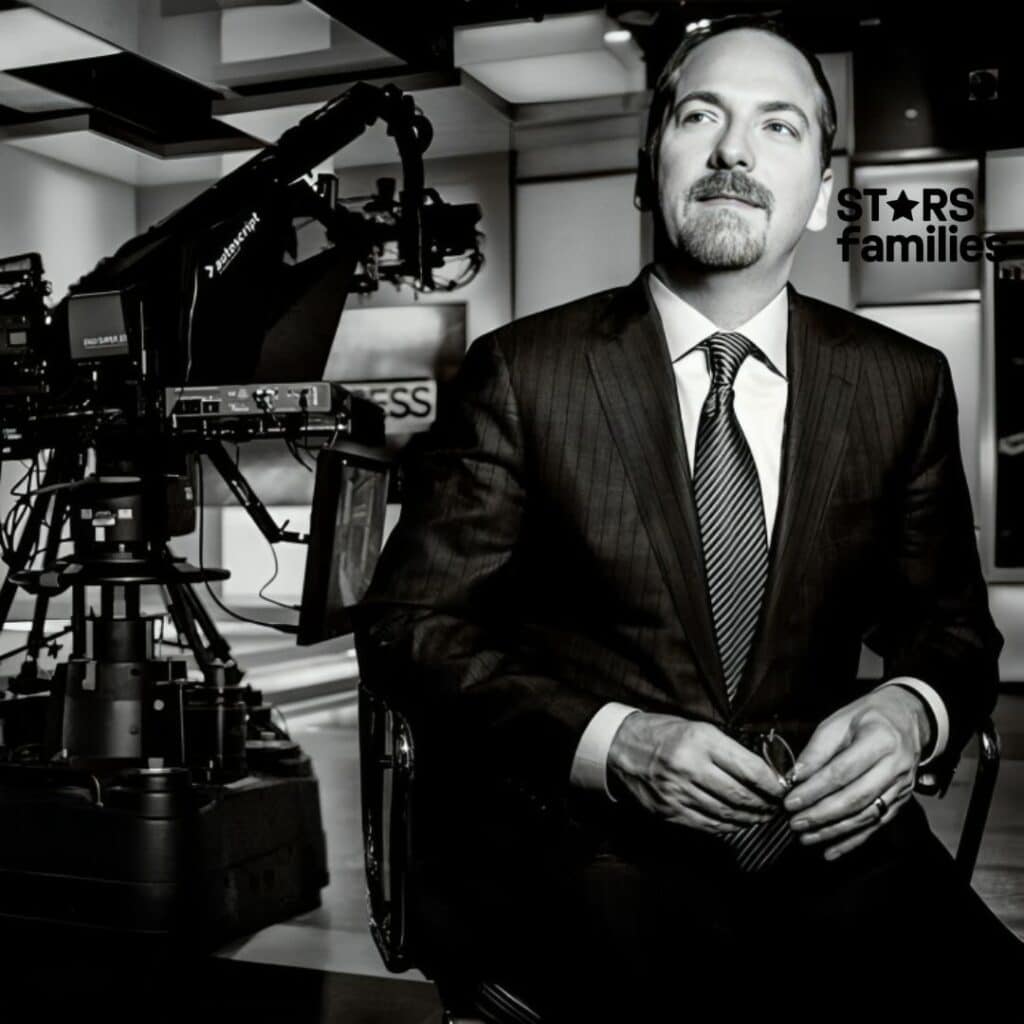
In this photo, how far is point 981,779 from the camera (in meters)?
1.10

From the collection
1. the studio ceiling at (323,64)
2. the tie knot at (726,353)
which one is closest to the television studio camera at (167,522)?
the tie knot at (726,353)

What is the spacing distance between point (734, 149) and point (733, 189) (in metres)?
0.04

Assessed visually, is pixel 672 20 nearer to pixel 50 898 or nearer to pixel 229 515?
pixel 50 898

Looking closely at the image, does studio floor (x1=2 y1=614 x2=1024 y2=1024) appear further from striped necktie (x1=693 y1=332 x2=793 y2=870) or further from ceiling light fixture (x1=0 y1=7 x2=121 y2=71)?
ceiling light fixture (x1=0 y1=7 x2=121 y2=71)

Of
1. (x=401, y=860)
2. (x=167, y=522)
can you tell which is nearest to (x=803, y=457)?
(x=401, y=860)

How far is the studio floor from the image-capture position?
2154mm

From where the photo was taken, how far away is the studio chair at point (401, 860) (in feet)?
3.25

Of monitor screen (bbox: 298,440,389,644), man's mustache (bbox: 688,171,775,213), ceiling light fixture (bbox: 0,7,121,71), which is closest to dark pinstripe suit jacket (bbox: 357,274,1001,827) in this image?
man's mustache (bbox: 688,171,775,213)

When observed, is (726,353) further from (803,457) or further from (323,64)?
(323,64)

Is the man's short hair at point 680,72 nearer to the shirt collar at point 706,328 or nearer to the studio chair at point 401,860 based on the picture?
the shirt collar at point 706,328

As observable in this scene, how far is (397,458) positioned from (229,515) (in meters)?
6.73

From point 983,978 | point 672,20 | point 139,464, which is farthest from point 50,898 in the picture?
point 672,20

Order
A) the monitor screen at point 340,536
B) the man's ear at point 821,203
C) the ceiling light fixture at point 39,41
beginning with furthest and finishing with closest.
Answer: the ceiling light fixture at point 39,41
the monitor screen at point 340,536
the man's ear at point 821,203

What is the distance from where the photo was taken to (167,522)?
2504 mm
